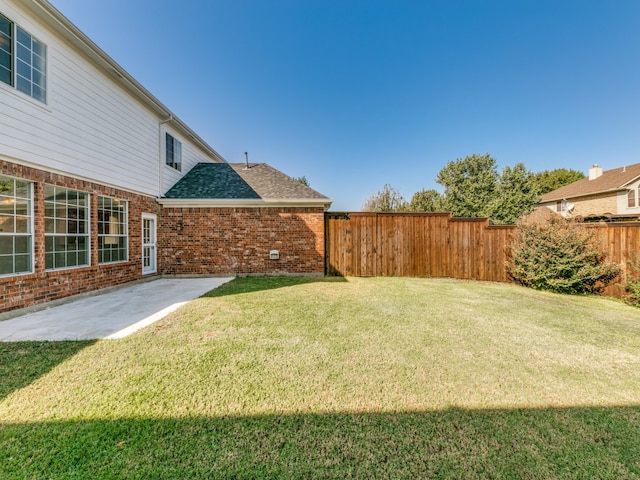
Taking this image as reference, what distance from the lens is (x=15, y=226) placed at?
486 centimetres

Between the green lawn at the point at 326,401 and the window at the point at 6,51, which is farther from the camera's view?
the window at the point at 6,51

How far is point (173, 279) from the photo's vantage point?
353 inches

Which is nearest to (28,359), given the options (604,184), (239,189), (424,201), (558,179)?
(239,189)

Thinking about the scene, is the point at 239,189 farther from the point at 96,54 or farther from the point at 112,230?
the point at 96,54

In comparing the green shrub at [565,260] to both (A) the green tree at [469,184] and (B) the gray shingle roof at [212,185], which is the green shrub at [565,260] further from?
(A) the green tree at [469,184]

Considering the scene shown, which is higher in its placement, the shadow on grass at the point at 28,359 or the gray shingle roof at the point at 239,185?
the gray shingle roof at the point at 239,185

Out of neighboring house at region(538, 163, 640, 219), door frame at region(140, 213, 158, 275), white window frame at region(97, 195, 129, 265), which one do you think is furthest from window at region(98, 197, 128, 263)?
neighboring house at region(538, 163, 640, 219)

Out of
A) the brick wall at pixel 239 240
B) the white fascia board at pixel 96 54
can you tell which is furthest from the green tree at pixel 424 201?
the white fascia board at pixel 96 54

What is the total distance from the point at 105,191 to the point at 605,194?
31672mm

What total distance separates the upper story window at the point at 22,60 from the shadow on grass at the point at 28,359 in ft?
15.3

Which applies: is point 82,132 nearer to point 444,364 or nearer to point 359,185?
point 444,364

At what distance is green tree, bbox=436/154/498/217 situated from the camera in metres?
25.7

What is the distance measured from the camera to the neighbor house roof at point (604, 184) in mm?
19423

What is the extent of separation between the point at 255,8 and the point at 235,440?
1257 cm
